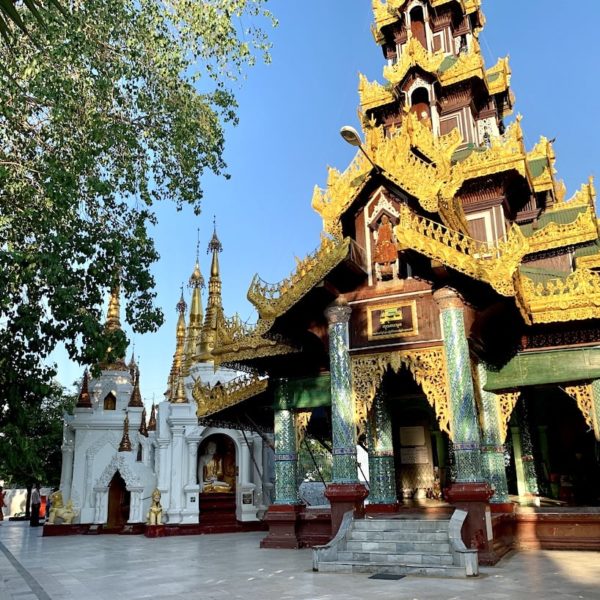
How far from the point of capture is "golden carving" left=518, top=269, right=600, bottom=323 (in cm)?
1071

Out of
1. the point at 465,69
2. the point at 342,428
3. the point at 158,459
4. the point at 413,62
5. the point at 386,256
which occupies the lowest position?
the point at 158,459

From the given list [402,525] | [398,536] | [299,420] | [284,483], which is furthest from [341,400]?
[284,483]

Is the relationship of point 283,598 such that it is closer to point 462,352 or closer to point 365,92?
point 462,352

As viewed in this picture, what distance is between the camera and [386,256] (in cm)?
1105

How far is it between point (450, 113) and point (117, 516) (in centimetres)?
1794

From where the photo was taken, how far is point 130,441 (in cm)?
2228

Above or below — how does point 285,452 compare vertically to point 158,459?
below

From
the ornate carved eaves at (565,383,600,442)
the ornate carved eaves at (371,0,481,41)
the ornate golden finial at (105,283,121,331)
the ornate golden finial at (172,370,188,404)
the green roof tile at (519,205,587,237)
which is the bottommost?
the ornate carved eaves at (565,383,600,442)

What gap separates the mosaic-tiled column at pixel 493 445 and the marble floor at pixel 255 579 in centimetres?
120

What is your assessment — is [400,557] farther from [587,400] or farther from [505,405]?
[587,400]

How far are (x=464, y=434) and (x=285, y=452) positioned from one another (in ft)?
15.3

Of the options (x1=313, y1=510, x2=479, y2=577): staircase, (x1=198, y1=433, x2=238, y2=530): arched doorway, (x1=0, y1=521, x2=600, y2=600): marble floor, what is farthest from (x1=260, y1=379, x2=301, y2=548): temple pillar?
Answer: (x1=198, y1=433, x2=238, y2=530): arched doorway

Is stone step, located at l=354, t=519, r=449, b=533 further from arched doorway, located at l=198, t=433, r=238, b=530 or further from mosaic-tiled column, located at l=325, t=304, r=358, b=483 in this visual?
arched doorway, located at l=198, t=433, r=238, b=530

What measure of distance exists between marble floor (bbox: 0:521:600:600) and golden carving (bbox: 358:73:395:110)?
1308 cm
